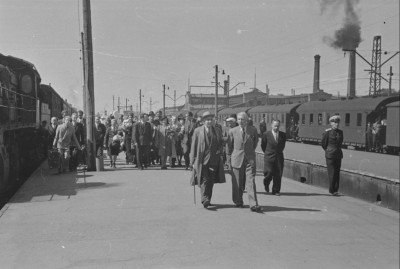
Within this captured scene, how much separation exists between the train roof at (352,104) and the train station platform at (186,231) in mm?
15584

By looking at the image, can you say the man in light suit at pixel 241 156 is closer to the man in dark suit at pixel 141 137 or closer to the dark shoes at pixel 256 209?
the dark shoes at pixel 256 209

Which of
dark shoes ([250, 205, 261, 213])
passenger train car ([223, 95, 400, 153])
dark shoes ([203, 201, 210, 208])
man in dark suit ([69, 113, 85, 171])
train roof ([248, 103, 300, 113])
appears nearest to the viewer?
dark shoes ([250, 205, 261, 213])

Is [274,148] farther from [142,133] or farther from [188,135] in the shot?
[142,133]

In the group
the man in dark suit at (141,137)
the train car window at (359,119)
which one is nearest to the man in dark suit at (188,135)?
the man in dark suit at (141,137)

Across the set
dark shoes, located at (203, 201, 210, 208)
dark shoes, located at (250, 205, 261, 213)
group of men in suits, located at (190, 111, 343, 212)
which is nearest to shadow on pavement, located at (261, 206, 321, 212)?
dark shoes, located at (250, 205, 261, 213)

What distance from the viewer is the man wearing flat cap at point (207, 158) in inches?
295

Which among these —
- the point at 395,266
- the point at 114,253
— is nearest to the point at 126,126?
the point at 114,253

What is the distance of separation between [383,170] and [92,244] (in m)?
12.9

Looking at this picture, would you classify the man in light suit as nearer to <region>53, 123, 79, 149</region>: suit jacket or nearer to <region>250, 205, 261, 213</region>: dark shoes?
Result: <region>250, 205, 261, 213</region>: dark shoes

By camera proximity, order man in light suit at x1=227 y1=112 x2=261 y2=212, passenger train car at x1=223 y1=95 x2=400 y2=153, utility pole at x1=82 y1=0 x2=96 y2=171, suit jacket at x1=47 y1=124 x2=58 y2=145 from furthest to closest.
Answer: passenger train car at x1=223 y1=95 x2=400 y2=153 < suit jacket at x1=47 y1=124 x2=58 y2=145 < utility pole at x1=82 y1=0 x2=96 y2=171 < man in light suit at x1=227 y1=112 x2=261 y2=212

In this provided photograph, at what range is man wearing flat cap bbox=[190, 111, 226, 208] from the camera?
24.6 ft

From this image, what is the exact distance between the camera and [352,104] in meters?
25.2

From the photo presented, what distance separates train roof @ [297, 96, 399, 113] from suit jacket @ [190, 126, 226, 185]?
1731 cm

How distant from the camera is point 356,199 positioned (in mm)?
8648
